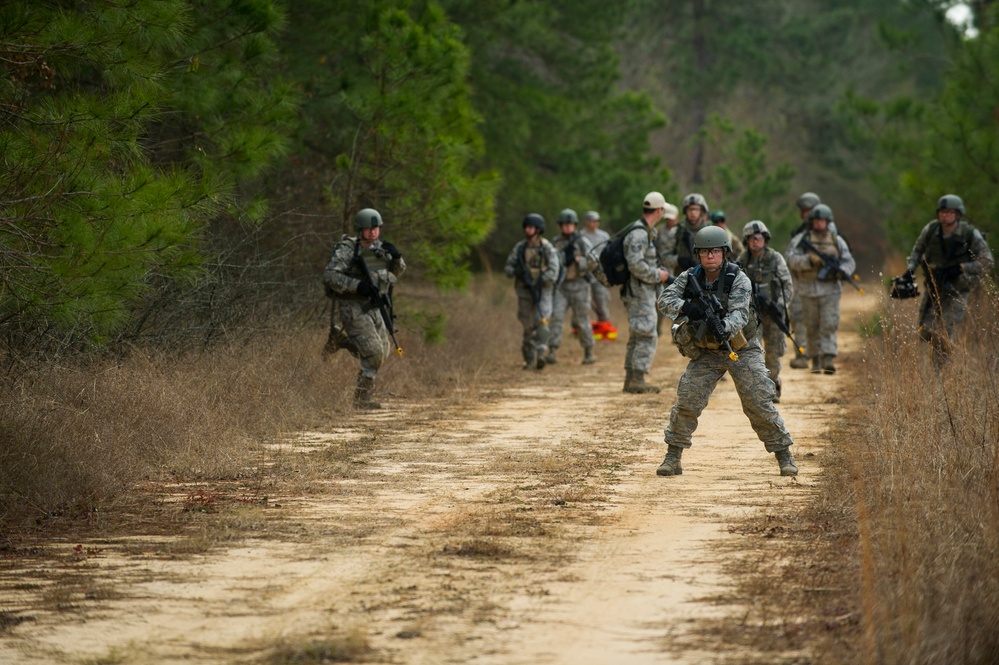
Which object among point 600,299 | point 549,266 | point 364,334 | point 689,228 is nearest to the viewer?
point 364,334

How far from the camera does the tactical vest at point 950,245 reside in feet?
43.5

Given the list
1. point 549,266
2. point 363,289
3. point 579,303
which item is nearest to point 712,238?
point 363,289

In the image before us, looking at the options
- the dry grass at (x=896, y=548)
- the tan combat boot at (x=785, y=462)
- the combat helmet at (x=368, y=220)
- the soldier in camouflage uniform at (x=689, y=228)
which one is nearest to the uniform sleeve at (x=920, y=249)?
the soldier in camouflage uniform at (x=689, y=228)

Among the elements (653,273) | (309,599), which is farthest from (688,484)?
(653,273)

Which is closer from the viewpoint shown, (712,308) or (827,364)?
(712,308)

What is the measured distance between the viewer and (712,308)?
30.0ft

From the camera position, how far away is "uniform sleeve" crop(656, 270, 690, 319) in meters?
9.24

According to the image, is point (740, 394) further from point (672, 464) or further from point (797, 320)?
point (797, 320)

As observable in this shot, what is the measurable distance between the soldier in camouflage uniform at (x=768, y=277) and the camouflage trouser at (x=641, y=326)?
1130 millimetres

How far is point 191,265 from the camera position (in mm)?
9945

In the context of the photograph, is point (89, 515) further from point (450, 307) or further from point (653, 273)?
point (450, 307)

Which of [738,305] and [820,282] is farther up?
[820,282]

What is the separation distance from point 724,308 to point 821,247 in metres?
7.39

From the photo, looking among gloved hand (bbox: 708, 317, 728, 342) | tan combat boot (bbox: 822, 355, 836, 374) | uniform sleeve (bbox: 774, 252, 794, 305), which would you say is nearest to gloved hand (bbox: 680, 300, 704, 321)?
gloved hand (bbox: 708, 317, 728, 342)
